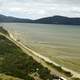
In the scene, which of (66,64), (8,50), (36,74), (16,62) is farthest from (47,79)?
(8,50)

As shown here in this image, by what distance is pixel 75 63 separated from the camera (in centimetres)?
8556

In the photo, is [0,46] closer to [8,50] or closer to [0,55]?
[8,50]

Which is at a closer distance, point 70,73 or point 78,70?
point 70,73

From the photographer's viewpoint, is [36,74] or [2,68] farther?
[2,68]

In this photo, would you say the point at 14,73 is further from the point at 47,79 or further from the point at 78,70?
the point at 78,70

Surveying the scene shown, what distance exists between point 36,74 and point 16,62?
1288 cm

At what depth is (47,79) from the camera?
187 ft

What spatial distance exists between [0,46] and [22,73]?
40635mm

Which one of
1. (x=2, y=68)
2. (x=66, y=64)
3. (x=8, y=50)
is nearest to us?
(x=2, y=68)

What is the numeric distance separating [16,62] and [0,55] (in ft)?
52.4

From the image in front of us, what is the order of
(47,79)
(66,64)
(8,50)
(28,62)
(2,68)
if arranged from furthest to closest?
1. (8,50)
2. (66,64)
3. (28,62)
4. (2,68)
5. (47,79)

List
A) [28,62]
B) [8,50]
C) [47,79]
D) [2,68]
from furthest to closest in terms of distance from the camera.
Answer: [8,50] < [28,62] < [2,68] < [47,79]

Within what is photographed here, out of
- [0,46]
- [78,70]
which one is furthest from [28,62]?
[0,46]

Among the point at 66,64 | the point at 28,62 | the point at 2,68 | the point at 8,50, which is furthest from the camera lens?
the point at 8,50
